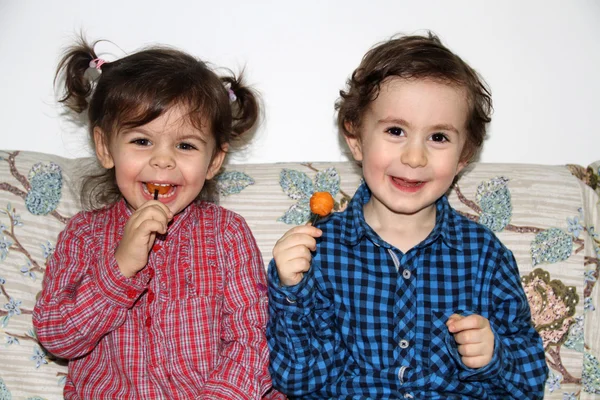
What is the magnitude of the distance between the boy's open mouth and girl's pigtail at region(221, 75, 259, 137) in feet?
0.87

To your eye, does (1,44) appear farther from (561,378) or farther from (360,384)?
(561,378)

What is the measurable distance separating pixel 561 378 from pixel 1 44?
1611mm

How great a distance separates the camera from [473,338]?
124 cm

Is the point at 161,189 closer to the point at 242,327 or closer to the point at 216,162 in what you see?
the point at 216,162

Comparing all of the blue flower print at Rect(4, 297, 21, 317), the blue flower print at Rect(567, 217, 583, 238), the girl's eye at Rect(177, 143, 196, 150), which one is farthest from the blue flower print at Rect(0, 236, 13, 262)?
the blue flower print at Rect(567, 217, 583, 238)

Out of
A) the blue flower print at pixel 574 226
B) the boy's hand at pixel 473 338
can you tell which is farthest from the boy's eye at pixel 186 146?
the blue flower print at pixel 574 226

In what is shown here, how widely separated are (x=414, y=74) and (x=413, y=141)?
0.44 feet

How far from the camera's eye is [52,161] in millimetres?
1614

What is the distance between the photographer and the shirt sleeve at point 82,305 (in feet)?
4.38

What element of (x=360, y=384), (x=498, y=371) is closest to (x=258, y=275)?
(x=360, y=384)

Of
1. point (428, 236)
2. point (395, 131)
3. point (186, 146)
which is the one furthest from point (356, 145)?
point (186, 146)

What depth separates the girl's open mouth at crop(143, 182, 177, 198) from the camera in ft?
4.63

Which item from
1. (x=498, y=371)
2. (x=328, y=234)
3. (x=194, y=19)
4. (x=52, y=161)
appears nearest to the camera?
(x=498, y=371)

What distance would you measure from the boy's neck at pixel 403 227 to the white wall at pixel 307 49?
406mm
